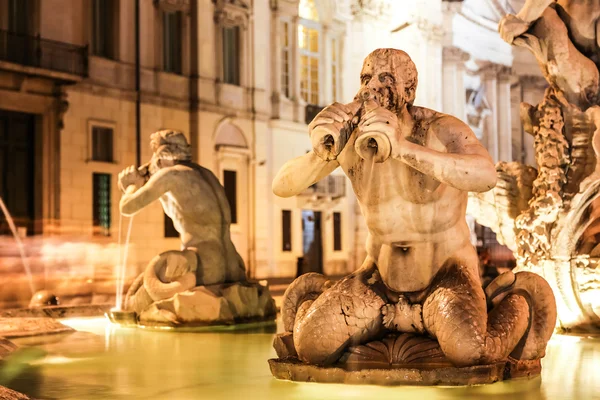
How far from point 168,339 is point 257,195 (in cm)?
2149

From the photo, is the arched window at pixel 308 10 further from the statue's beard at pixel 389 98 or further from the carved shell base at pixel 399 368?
the carved shell base at pixel 399 368

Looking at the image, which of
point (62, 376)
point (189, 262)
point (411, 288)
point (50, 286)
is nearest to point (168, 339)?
point (189, 262)

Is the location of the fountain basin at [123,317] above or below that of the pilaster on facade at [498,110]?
below

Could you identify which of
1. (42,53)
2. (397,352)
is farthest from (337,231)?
(397,352)

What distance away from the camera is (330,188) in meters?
32.8

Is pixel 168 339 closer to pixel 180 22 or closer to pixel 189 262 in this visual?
pixel 189 262

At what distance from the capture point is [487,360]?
14.9ft

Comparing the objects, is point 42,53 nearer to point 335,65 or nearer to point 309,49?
point 309,49

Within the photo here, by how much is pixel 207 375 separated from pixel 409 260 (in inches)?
53.2

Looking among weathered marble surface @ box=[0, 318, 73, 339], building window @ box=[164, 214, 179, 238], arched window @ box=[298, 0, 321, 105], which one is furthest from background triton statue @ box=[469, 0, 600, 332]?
arched window @ box=[298, 0, 321, 105]

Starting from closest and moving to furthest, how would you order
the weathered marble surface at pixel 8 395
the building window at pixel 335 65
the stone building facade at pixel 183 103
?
the weathered marble surface at pixel 8 395 < the stone building facade at pixel 183 103 < the building window at pixel 335 65

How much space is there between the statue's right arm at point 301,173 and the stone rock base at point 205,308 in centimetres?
393

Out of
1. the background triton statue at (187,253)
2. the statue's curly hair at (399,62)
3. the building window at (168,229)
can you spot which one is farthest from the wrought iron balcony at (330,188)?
the statue's curly hair at (399,62)

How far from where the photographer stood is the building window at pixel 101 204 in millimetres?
23297
